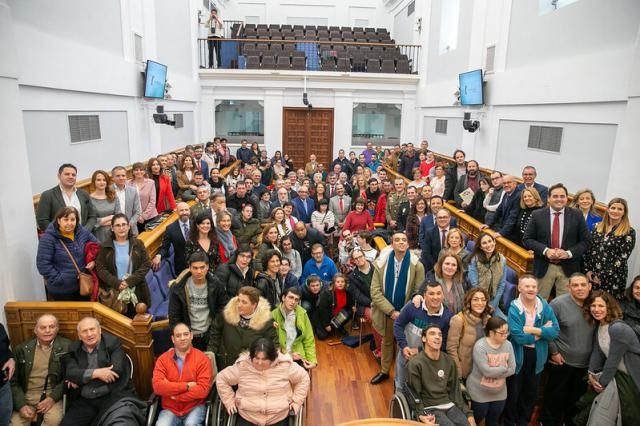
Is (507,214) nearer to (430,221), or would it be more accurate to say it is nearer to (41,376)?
(430,221)

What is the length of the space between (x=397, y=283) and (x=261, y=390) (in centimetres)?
175

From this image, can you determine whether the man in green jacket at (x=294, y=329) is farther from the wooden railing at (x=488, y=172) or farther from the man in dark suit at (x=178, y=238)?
the wooden railing at (x=488, y=172)

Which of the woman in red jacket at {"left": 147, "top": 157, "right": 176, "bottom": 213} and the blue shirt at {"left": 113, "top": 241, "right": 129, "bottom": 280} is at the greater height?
the woman in red jacket at {"left": 147, "top": 157, "right": 176, "bottom": 213}

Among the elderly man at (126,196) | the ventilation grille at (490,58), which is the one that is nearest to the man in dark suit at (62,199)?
the elderly man at (126,196)

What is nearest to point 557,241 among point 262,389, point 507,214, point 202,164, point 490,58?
point 507,214

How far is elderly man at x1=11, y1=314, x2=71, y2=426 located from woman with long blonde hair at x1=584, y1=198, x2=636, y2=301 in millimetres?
4778

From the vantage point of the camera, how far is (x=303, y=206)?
22.9 feet

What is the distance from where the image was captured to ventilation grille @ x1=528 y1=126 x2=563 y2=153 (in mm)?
6531

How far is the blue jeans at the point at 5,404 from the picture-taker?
9.89ft

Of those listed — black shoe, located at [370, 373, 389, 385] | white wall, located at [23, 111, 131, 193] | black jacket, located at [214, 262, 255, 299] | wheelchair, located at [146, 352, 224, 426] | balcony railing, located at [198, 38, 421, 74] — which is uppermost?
balcony railing, located at [198, 38, 421, 74]

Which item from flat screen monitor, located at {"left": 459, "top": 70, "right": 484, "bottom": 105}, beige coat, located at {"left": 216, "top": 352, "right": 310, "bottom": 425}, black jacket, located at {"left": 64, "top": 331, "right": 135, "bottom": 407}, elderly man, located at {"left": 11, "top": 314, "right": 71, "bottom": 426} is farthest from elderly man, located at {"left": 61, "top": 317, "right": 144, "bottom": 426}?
flat screen monitor, located at {"left": 459, "top": 70, "right": 484, "bottom": 105}

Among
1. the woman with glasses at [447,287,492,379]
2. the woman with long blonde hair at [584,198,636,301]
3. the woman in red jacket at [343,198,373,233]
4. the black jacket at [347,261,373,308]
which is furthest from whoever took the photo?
the woman in red jacket at [343,198,373,233]

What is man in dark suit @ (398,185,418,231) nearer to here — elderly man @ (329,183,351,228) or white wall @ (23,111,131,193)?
elderly man @ (329,183,351,228)

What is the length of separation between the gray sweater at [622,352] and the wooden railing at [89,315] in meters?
3.66
